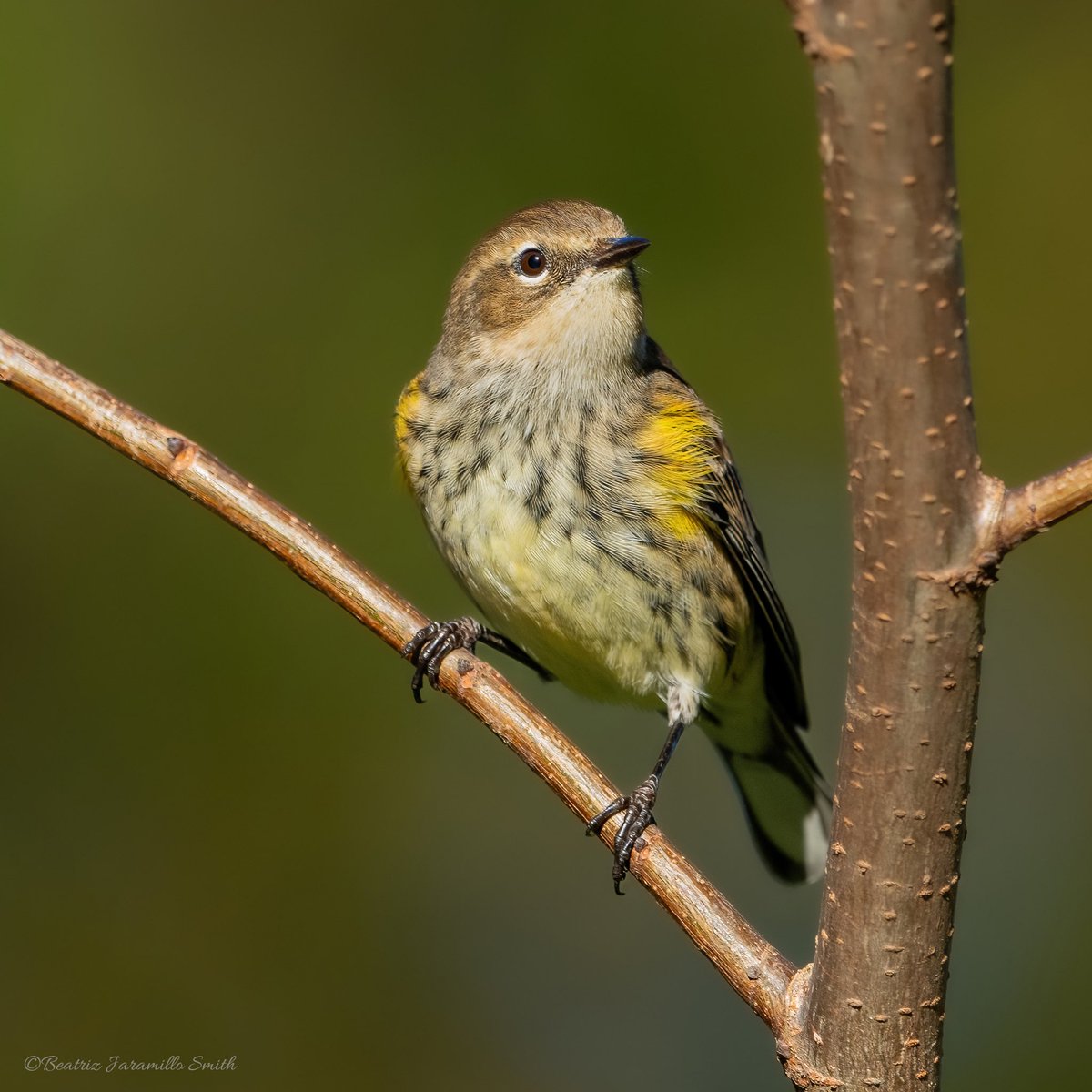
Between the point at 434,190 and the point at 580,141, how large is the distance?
0.73 meters

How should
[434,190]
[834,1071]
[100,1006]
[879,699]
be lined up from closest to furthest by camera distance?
[879,699]
[834,1071]
[100,1006]
[434,190]

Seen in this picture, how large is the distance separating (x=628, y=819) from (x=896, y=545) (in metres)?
1.93

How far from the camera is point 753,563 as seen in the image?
4945 mm

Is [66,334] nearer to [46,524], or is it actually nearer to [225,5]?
[46,524]

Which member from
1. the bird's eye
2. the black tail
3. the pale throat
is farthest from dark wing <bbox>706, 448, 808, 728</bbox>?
the bird's eye

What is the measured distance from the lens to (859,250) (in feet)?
6.60

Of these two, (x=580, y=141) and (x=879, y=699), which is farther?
(x=580, y=141)

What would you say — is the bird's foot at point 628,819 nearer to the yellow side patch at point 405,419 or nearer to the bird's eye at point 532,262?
the yellow side patch at point 405,419

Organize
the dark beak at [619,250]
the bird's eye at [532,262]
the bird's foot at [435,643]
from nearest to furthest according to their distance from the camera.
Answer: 1. the bird's foot at [435,643]
2. the dark beak at [619,250]
3. the bird's eye at [532,262]

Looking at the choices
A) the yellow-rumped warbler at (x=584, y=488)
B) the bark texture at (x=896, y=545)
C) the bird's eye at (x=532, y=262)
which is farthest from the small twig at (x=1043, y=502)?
the bird's eye at (x=532, y=262)

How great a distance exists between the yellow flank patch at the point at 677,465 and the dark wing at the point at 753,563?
0.09 meters

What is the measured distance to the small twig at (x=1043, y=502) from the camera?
2242 mm

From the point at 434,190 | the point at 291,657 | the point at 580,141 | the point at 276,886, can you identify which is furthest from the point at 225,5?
the point at 276,886

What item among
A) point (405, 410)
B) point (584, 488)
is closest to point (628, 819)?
point (584, 488)
